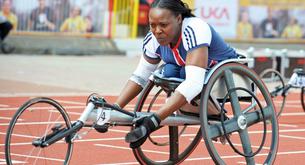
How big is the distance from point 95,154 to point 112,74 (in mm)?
9901

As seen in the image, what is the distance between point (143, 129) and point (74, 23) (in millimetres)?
17168

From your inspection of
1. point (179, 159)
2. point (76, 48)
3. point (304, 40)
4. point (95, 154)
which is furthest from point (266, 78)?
point (304, 40)

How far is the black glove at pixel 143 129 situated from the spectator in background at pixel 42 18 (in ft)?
53.8

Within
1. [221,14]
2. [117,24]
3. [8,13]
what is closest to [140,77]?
[8,13]

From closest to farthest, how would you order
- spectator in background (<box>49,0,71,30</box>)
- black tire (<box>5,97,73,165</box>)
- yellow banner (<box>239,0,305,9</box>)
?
black tire (<box>5,97,73,165</box>) → spectator in background (<box>49,0,71,30</box>) → yellow banner (<box>239,0,305,9</box>)

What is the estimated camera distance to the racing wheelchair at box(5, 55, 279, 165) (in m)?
7.13

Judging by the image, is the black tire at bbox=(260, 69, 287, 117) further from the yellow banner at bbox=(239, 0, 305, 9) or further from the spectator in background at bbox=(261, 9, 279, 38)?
the spectator in background at bbox=(261, 9, 279, 38)

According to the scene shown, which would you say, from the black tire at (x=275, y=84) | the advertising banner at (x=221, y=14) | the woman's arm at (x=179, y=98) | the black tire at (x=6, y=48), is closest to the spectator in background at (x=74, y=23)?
the black tire at (x=6, y=48)

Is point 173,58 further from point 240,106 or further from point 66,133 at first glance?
point 66,133

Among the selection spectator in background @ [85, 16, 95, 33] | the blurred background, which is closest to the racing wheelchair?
the blurred background

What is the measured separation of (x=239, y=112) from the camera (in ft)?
25.3

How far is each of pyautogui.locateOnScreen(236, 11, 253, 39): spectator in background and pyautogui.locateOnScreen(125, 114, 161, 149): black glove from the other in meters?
18.9

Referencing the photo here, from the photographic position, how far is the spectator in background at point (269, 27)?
26578mm

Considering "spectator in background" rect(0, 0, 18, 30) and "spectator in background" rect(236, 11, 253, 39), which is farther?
"spectator in background" rect(236, 11, 253, 39)
